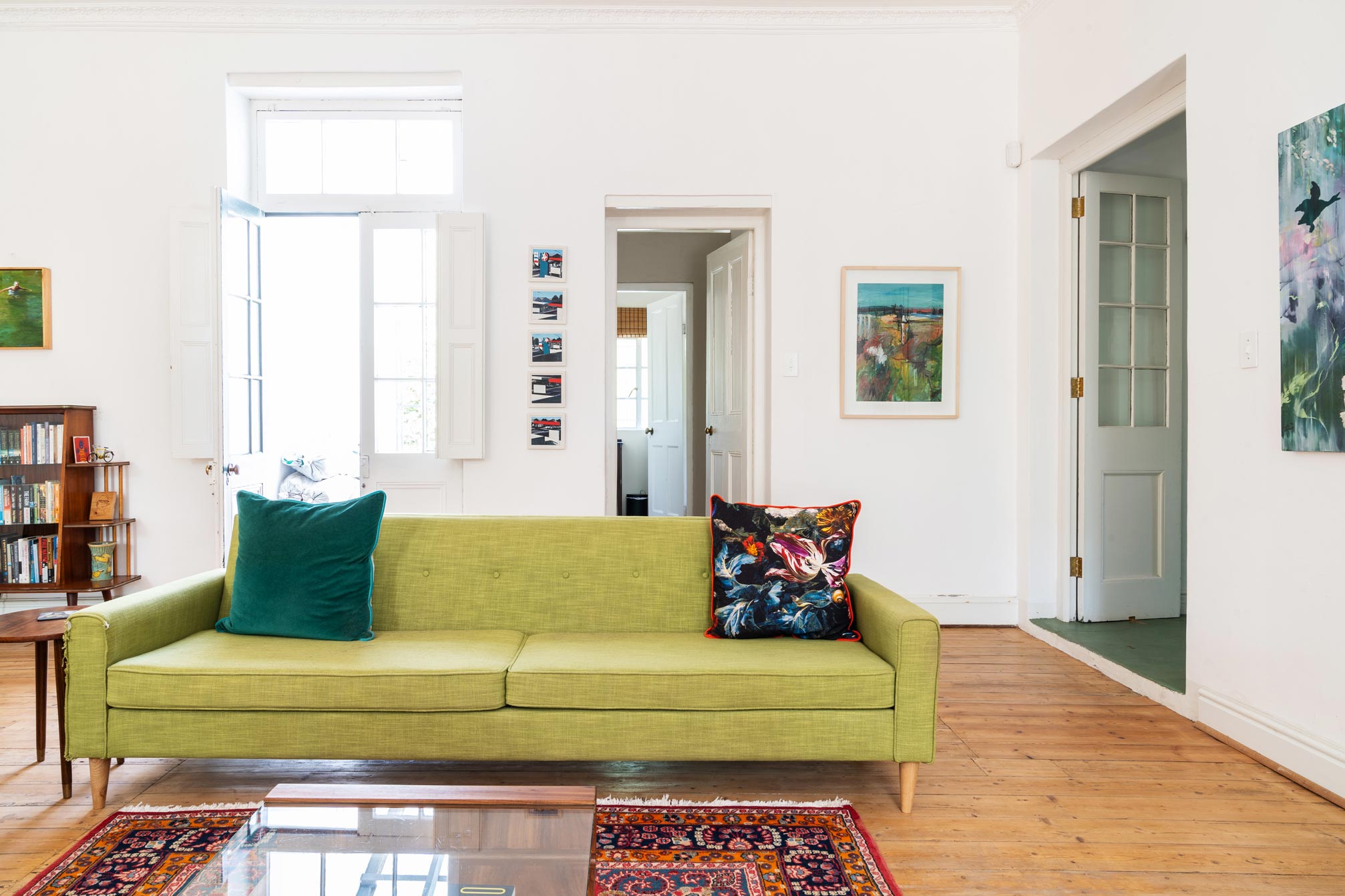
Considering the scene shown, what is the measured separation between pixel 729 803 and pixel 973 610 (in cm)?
280

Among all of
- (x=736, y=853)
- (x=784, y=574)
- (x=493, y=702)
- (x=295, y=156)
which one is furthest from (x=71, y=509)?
(x=736, y=853)

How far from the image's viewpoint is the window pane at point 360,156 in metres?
4.92

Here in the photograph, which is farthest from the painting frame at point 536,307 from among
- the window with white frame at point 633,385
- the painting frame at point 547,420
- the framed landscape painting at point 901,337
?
the window with white frame at point 633,385

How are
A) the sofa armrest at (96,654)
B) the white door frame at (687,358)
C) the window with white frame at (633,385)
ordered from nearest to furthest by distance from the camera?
1. the sofa armrest at (96,654)
2. the white door frame at (687,358)
3. the window with white frame at (633,385)

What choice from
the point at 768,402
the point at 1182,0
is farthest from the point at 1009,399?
the point at 1182,0

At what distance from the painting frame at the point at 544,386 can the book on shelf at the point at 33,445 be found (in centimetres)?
240

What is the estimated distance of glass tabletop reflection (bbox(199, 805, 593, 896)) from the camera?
1.51 metres

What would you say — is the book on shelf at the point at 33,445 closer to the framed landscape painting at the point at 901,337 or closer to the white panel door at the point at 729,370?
the white panel door at the point at 729,370

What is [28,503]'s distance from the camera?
4484 mm

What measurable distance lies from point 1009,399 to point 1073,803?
2.74 meters

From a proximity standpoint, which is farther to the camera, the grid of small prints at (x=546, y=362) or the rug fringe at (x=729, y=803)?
the grid of small prints at (x=546, y=362)

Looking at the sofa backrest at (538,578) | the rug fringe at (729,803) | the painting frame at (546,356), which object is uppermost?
the painting frame at (546,356)

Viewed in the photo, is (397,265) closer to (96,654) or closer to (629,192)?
(629,192)

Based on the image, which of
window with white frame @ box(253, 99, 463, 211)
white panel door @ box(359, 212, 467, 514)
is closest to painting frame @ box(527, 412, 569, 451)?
white panel door @ box(359, 212, 467, 514)
